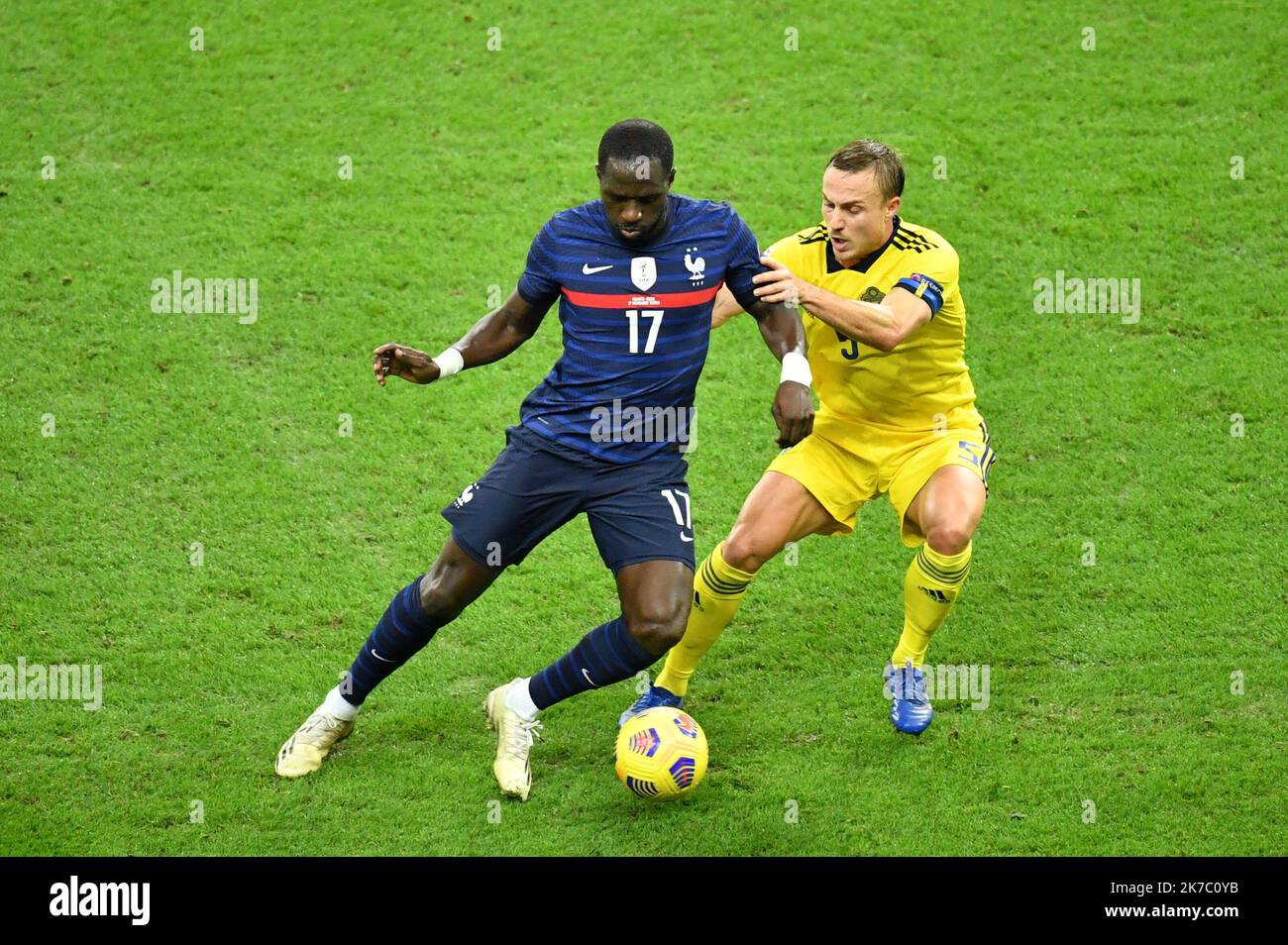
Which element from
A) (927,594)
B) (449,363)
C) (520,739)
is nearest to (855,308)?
(927,594)

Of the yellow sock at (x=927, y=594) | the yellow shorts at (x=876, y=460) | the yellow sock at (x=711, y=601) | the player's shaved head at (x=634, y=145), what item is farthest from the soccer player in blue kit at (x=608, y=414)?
the yellow sock at (x=927, y=594)

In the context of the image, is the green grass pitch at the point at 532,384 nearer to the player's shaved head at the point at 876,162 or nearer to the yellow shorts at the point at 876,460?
the yellow shorts at the point at 876,460

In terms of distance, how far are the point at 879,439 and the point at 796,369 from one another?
38.1 inches

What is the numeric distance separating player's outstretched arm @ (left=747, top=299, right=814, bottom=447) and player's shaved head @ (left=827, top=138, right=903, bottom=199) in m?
0.69

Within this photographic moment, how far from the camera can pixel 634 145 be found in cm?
554

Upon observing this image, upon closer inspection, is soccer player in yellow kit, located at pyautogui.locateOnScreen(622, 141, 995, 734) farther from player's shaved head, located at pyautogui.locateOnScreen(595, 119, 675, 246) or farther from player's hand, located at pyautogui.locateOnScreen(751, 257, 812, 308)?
player's shaved head, located at pyautogui.locateOnScreen(595, 119, 675, 246)

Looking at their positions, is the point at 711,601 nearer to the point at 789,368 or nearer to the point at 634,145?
the point at 789,368

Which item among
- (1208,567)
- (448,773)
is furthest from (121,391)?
(1208,567)

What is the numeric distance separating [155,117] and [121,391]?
275 cm

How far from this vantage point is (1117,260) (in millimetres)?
9398

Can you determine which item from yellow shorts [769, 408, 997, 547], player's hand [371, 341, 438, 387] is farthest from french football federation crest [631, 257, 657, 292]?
yellow shorts [769, 408, 997, 547]

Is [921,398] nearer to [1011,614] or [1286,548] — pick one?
[1011,614]

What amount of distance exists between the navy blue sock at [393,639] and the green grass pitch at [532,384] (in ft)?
1.31

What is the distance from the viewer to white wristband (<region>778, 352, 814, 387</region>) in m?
5.74
